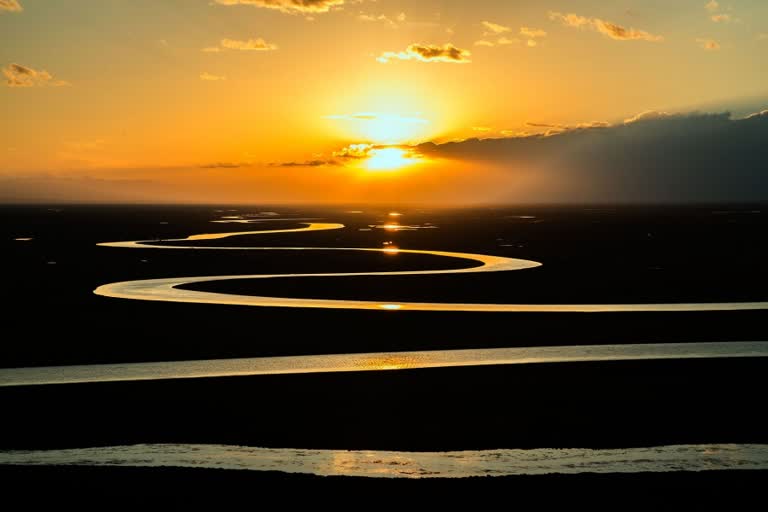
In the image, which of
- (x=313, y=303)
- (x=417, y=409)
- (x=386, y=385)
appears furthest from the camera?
(x=313, y=303)

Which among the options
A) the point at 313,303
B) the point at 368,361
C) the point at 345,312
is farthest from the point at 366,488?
the point at 313,303

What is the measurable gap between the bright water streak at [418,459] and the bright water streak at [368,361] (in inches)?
188

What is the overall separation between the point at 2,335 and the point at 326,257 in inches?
1032

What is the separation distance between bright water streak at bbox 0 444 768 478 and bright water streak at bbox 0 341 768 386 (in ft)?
15.7

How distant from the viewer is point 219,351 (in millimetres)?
17078

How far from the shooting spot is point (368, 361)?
15.9 m

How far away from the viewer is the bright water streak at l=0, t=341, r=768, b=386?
14.5 metres

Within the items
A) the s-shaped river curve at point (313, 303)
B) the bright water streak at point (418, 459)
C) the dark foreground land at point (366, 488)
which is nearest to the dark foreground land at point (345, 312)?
the s-shaped river curve at point (313, 303)

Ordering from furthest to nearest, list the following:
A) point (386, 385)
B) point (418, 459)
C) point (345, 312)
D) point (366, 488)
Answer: point (345, 312) → point (386, 385) → point (418, 459) → point (366, 488)

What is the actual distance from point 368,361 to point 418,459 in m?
6.68

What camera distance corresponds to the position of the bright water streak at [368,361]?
47.7 feet

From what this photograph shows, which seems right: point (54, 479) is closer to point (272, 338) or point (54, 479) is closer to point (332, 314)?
point (272, 338)

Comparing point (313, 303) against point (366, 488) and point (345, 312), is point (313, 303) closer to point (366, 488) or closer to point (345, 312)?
point (345, 312)

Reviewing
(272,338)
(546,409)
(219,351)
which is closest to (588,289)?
(272,338)
